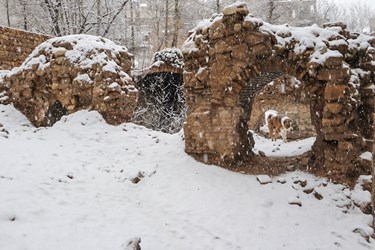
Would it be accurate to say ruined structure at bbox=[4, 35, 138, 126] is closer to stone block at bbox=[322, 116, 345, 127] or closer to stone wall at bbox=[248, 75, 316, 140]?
stone block at bbox=[322, 116, 345, 127]

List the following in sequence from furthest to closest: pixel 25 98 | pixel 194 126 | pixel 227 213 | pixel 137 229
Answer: pixel 25 98, pixel 194 126, pixel 227 213, pixel 137 229

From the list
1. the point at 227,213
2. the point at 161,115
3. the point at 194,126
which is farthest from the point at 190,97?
the point at 161,115

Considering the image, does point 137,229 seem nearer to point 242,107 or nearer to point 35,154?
point 35,154

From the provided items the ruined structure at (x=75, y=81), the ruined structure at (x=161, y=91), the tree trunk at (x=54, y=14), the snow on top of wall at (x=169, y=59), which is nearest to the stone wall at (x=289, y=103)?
the ruined structure at (x=161, y=91)

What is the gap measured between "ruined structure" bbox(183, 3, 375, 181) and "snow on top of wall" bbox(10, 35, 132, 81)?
273cm

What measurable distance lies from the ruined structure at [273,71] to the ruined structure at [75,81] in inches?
96.0

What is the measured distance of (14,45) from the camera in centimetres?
1177

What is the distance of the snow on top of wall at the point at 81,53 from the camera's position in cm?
814

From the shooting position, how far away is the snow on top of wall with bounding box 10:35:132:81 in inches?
320

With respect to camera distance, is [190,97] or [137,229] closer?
[137,229]

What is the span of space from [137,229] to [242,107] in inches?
132

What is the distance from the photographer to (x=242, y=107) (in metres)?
6.39

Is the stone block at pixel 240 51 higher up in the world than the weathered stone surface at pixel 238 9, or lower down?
lower down

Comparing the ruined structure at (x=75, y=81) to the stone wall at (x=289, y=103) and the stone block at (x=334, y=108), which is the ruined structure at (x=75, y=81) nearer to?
the stone block at (x=334, y=108)
